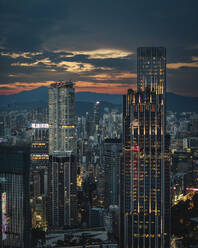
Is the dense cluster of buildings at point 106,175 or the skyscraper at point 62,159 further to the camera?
the skyscraper at point 62,159

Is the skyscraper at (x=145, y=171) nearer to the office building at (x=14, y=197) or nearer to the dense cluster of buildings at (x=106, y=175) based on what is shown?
the dense cluster of buildings at (x=106, y=175)

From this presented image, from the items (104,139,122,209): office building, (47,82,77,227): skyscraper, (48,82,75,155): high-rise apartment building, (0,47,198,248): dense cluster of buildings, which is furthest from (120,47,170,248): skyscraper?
(48,82,75,155): high-rise apartment building

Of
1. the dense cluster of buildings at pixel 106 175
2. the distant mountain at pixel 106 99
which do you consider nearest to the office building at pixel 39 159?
the dense cluster of buildings at pixel 106 175

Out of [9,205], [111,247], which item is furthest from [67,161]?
[9,205]

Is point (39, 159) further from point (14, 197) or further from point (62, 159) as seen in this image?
point (14, 197)

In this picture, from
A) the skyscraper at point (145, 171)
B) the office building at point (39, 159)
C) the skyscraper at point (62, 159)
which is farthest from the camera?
the skyscraper at point (62, 159)

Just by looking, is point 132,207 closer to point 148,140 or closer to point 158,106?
point 148,140
